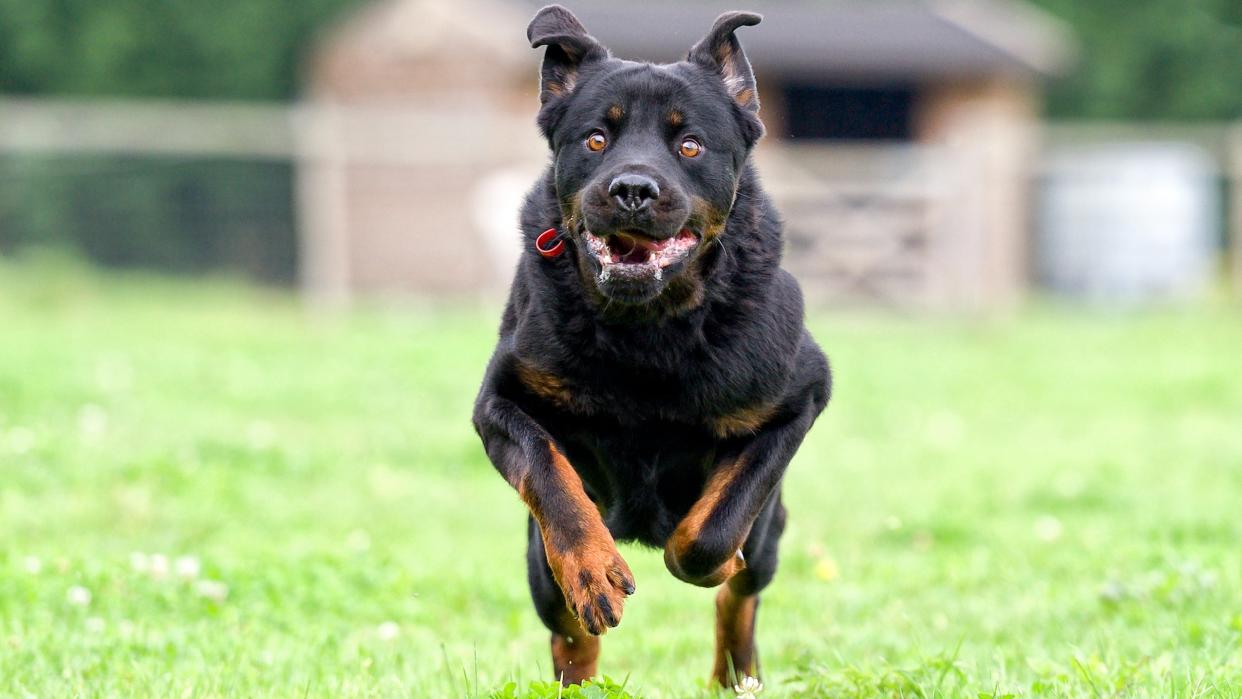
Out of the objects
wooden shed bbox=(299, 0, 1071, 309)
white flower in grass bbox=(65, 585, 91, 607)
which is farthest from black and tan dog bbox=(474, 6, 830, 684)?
wooden shed bbox=(299, 0, 1071, 309)

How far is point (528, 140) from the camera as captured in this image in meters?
18.9

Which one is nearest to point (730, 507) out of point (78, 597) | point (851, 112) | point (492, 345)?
point (78, 597)

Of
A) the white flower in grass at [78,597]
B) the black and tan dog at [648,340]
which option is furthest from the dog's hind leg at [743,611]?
the white flower in grass at [78,597]

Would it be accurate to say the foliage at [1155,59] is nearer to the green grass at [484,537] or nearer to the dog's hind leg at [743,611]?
the green grass at [484,537]

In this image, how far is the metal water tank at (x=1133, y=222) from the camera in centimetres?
2491

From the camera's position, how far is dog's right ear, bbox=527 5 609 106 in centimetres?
449

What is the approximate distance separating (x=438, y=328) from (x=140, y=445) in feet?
23.4

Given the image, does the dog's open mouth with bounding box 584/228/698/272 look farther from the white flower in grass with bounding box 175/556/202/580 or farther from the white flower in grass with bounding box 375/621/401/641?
the white flower in grass with bounding box 175/556/202/580

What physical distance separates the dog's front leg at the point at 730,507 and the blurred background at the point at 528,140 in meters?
13.5

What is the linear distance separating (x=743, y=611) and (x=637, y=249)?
4.10 ft

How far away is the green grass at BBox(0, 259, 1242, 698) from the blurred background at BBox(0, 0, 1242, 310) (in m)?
4.58

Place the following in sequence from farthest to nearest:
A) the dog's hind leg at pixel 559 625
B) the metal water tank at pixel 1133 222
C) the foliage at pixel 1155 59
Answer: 1. the foliage at pixel 1155 59
2. the metal water tank at pixel 1133 222
3. the dog's hind leg at pixel 559 625

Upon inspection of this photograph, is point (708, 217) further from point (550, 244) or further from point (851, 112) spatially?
point (851, 112)

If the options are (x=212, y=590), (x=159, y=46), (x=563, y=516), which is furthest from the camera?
(x=159, y=46)
